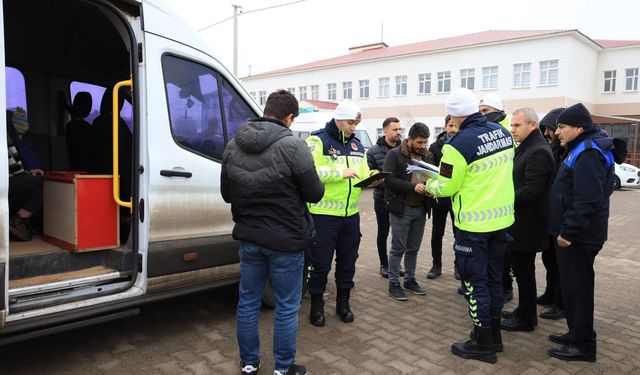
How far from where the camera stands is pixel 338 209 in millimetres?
4055

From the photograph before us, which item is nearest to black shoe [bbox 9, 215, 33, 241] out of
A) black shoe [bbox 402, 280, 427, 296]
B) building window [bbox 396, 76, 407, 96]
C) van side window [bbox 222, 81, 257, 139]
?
van side window [bbox 222, 81, 257, 139]

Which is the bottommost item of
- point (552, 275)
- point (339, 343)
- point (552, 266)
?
point (339, 343)

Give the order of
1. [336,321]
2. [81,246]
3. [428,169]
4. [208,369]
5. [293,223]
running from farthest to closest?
[336,321], [428,169], [81,246], [208,369], [293,223]

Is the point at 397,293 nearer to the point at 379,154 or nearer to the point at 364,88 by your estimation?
the point at 379,154

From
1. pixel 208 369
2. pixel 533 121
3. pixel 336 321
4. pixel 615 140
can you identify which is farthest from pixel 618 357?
pixel 208 369

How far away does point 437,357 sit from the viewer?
3.60 meters

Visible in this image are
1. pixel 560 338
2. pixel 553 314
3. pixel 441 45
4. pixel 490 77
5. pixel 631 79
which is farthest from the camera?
pixel 441 45

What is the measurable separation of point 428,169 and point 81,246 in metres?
2.71

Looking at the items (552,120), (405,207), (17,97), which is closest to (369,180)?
(405,207)

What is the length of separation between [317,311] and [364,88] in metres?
38.1

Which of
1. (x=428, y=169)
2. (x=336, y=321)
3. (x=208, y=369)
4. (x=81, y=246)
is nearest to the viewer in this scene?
(x=208, y=369)

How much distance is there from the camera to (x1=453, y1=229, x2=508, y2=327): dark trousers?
3.49 meters

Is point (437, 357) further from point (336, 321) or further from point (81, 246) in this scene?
point (81, 246)

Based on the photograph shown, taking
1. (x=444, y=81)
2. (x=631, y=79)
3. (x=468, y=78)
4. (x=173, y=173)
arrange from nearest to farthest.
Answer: (x=173, y=173) → (x=631, y=79) → (x=468, y=78) → (x=444, y=81)
